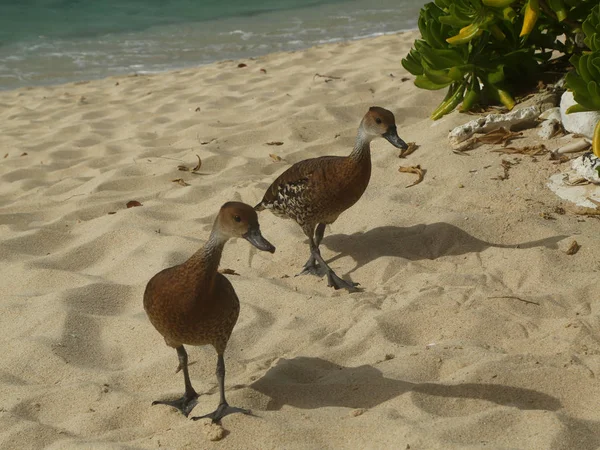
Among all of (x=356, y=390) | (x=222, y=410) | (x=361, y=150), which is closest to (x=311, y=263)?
(x=361, y=150)

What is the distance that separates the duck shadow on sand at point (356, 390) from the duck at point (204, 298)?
0.29m

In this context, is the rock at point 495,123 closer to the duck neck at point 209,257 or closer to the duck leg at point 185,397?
the duck neck at point 209,257

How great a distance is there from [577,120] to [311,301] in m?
2.14

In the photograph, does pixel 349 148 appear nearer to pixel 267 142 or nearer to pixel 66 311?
pixel 267 142

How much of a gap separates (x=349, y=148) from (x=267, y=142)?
0.78m

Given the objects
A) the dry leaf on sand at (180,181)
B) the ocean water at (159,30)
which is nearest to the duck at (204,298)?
the dry leaf on sand at (180,181)

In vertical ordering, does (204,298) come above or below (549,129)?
above

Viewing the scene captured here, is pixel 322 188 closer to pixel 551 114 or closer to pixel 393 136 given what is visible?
pixel 393 136

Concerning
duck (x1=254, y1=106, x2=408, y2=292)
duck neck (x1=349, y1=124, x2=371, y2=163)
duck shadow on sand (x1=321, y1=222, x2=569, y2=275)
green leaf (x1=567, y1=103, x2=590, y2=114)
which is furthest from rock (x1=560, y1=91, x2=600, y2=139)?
duck neck (x1=349, y1=124, x2=371, y2=163)

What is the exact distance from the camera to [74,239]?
5344 millimetres

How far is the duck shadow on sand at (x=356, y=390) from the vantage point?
320 centimetres

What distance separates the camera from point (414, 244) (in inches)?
189

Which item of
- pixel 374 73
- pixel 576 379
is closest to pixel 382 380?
pixel 576 379

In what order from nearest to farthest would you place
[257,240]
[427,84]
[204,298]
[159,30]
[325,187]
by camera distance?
[204,298] → [257,240] → [325,187] → [427,84] → [159,30]
